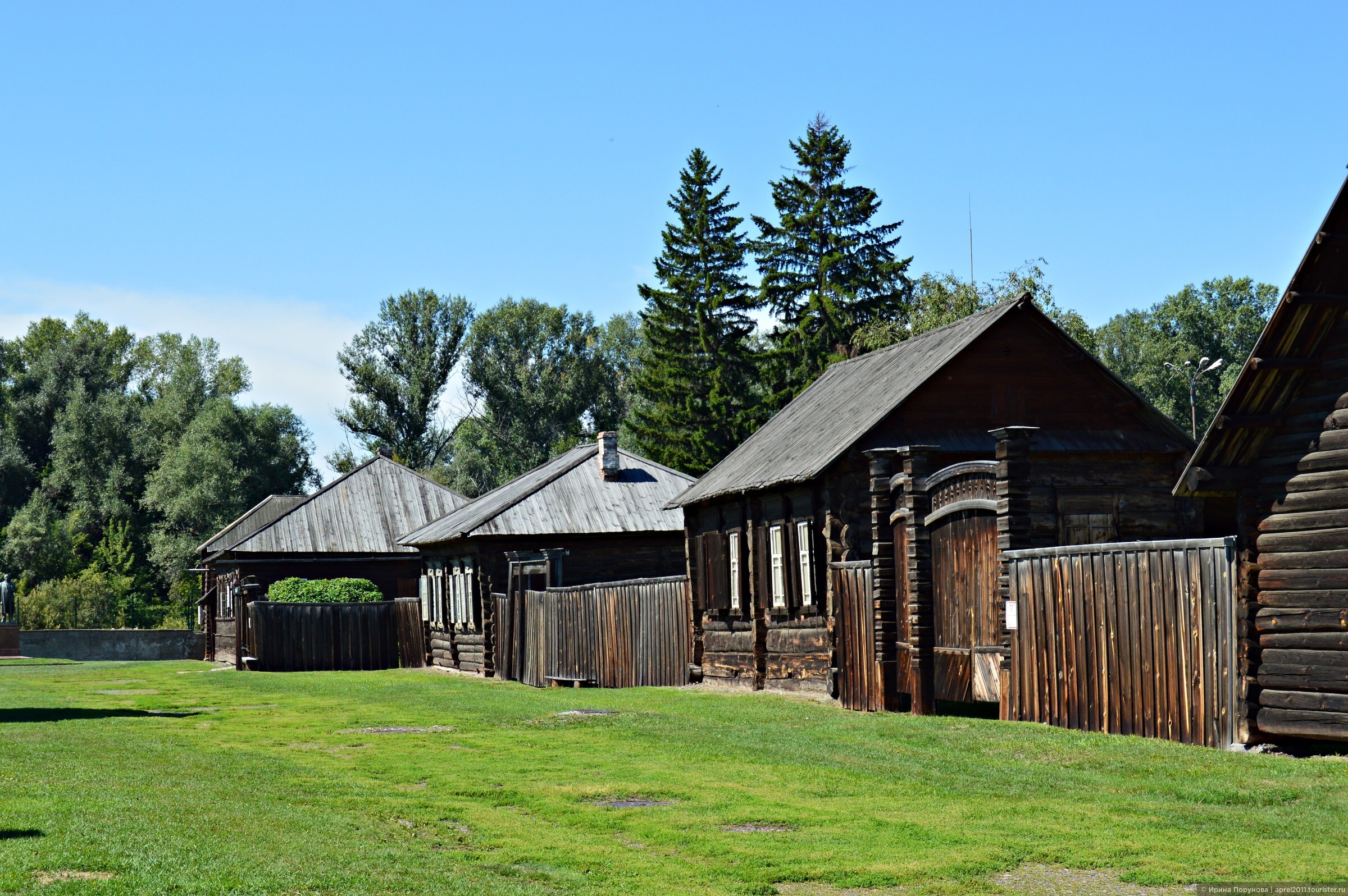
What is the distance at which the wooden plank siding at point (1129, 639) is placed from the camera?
44.0ft

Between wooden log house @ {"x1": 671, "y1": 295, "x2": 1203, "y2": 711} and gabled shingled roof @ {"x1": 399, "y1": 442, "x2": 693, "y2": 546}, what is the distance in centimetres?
815

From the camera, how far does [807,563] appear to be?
73.9 ft

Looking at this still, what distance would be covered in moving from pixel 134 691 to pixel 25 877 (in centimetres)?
2146

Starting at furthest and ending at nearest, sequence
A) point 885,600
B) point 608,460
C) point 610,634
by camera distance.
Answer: point 608,460
point 610,634
point 885,600

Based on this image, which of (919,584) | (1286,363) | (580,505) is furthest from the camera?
(580,505)

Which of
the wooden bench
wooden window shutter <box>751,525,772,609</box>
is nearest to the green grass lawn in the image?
wooden window shutter <box>751,525,772,609</box>

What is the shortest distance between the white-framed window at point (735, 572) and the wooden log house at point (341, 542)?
60.2 feet

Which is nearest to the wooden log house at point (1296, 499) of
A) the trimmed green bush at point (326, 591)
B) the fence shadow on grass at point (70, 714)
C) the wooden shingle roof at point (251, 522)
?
the fence shadow on grass at point (70, 714)

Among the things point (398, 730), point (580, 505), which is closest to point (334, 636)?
point (580, 505)

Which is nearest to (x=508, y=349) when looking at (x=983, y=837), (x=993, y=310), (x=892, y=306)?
(x=892, y=306)

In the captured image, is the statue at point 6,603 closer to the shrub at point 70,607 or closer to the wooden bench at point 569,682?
the shrub at point 70,607

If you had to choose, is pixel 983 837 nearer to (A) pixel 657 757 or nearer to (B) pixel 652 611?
(A) pixel 657 757

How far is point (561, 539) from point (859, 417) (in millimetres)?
12535

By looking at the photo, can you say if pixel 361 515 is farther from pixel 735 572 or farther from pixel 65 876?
pixel 65 876
